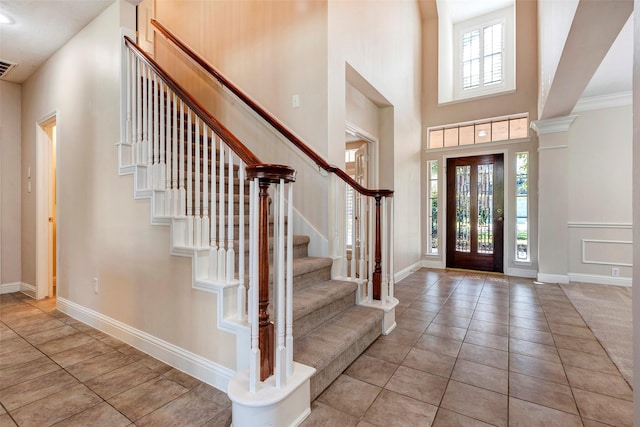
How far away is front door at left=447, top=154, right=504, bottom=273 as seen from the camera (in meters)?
5.04

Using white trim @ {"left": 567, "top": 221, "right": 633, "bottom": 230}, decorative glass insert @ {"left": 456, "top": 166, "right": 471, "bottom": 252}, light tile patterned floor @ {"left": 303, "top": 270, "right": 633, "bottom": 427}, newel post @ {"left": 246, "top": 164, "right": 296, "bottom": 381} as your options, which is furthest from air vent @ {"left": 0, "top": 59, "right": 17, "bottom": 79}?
white trim @ {"left": 567, "top": 221, "right": 633, "bottom": 230}

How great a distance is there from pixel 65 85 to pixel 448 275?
5.43 metres

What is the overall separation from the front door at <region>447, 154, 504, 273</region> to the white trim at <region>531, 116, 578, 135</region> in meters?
0.71

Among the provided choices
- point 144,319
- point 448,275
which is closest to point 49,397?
point 144,319

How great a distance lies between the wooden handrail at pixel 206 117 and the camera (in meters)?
1.58

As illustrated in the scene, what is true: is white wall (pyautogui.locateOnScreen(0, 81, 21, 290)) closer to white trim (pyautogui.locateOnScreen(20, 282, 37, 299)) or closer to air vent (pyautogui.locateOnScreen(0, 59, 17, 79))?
white trim (pyautogui.locateOnScreen(20, 282, 37, 299))

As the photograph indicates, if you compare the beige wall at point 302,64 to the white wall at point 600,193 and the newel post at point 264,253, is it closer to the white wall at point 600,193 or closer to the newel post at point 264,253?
the newel post at point 264,253

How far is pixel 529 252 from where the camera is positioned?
4785mm

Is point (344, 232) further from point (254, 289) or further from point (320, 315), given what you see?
point (254, 289)

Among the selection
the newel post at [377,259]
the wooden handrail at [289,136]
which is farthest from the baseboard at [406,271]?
the wooden handrail at [289,136]

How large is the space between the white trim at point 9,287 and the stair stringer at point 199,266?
3075 millimetres

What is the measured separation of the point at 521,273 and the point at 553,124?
226 centimetres

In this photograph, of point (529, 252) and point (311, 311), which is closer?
point (311, 311)

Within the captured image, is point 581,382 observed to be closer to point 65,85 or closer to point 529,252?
point 529,252
